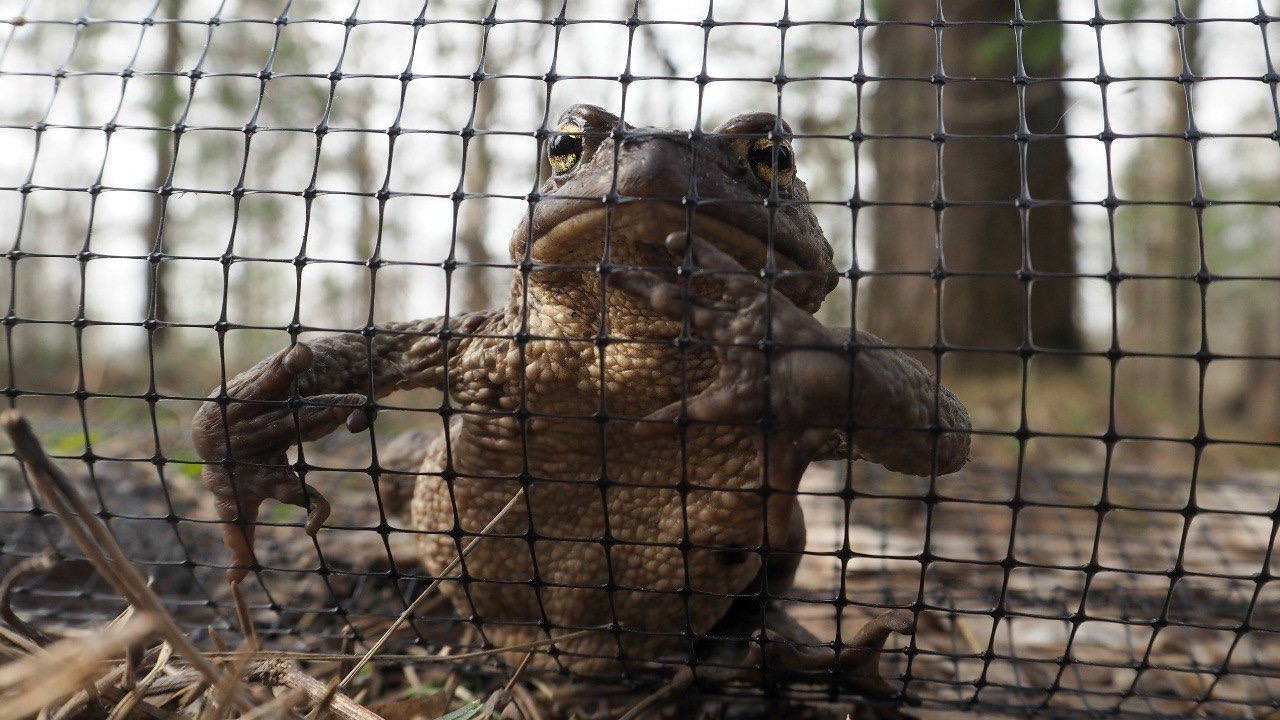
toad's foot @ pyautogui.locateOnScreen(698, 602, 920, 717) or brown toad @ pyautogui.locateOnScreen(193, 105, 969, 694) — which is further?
toad's foot @ pyautogui.locateOnScreen(698, 602, 920, 717)

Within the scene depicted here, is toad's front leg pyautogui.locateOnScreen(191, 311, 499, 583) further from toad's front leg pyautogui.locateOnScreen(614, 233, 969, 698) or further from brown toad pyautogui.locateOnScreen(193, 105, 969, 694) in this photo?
toad's front leg pyautogui.locateOnScreen(614, 233, 969, 698)

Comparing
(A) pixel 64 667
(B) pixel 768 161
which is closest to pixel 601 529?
(B) pixel 768 161

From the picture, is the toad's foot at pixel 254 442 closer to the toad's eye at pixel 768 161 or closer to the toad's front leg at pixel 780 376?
the toad's front leg at pixel 780 376

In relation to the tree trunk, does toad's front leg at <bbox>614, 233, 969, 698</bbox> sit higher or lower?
lower

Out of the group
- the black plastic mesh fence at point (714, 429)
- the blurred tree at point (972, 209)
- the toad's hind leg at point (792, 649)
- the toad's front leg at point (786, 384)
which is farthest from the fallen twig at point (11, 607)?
the blurred tree at point (972, 209)

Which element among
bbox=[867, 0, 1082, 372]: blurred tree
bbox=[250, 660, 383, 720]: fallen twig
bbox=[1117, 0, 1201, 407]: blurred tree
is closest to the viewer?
bbox=[250, 660, 383, 720]: fallen twig

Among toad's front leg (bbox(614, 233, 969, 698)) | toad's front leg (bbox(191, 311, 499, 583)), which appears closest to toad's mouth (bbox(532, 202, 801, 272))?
toad's front leg (bbox(614, 233, 969, 698))

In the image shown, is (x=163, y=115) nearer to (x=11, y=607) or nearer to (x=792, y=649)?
(x=11, y=607)
